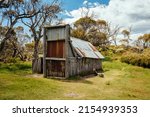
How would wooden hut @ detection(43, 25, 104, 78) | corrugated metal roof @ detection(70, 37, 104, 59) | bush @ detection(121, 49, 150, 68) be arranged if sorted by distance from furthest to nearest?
bush @ detection(121, 49, 150, 68) → corrugated metal roof @ detection(70, 37, 104, 59) → wooden hut @ detection(43, 25, 104, 78)

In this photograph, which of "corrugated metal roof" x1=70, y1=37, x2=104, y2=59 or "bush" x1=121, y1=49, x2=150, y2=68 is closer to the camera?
"corrugated metal roof" x1=70, y1=37, x2=104, y2=59

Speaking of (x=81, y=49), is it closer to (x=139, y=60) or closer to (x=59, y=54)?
(x=59, y=54)

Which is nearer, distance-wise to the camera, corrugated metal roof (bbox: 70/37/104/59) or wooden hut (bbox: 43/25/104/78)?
wooden hut (bbox: 43/25/104/78)

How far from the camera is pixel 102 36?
64.3m

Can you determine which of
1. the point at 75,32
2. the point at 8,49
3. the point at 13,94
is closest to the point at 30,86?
the point at 13,94

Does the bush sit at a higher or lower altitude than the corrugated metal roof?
lower

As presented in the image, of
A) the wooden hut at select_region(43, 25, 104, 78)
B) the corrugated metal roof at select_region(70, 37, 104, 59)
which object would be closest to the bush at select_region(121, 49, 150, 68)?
the corrugated metal roof at select_region(70, 37, 104, 59)

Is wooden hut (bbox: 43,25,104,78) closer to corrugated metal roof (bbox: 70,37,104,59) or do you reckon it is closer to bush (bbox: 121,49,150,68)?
corrugated metal roof (bbox: 70,37,104,59)

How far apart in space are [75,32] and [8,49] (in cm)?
2028

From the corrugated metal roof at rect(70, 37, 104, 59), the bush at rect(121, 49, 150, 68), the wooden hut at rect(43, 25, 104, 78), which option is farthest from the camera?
the bush at rect(121, 49, 150, 68)

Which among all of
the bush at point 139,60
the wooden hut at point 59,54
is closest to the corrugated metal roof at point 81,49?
the wooden hut at point 59,54

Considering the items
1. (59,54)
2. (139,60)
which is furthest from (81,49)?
(139,60)

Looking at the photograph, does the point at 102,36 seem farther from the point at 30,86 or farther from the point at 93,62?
the point at 30,86

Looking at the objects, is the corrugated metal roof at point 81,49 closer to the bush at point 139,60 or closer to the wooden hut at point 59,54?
the wooden hut at point 59,54
